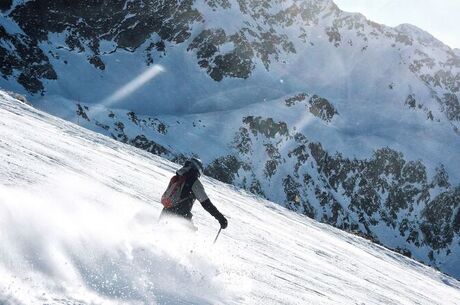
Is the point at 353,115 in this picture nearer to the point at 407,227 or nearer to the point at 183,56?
the point at 407,227

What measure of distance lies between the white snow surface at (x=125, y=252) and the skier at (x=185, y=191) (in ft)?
0.86

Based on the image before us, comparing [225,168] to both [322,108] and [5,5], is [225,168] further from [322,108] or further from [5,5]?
[5,5]

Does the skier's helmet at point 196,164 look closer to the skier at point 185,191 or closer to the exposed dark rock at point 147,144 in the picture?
the skier at point 185,191

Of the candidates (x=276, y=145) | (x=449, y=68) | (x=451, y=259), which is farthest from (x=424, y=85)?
(x=276, y=145)

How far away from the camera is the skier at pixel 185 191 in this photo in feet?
25.3

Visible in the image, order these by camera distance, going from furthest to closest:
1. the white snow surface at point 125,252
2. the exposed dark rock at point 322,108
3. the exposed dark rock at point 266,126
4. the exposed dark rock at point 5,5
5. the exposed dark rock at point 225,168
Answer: the exposed dark rock at point 322,108 < the exposed dark rock at point 266,126 < the exposed dark rock at point 5,5 < the exposed dark rock at point 225,168 < the white snow surface at point 125,252

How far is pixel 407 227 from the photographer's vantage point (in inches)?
5472

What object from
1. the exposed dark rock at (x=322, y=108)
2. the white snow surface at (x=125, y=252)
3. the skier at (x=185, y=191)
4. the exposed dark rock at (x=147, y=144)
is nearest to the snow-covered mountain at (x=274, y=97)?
the exposed dark rock at (x=147, y=144)

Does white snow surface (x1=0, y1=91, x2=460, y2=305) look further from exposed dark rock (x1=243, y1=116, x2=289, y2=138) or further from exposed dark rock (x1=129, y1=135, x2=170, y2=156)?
exposed dark rock (x1=243, y1=116, x2=289, y2=138)

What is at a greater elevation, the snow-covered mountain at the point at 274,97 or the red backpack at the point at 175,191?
the snow-covered mountain at the point at 274,97

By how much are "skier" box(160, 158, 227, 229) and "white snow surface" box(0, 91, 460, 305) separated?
0.86 feet

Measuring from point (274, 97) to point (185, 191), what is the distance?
120821mm

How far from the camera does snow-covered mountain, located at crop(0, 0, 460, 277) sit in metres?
97.4

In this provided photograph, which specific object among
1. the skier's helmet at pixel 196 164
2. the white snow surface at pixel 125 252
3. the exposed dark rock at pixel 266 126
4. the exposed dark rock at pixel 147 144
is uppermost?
the exposed dark rock at pixel 266 126
